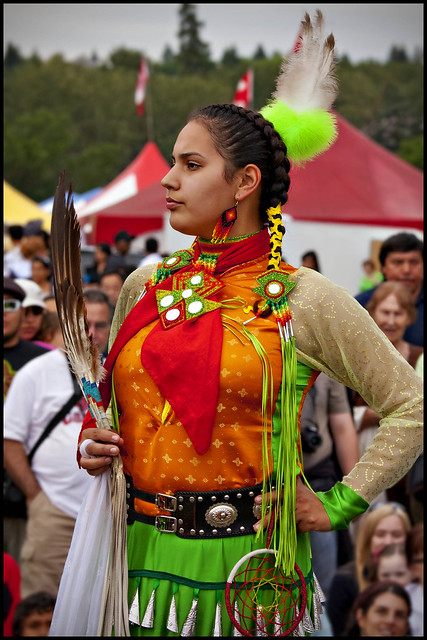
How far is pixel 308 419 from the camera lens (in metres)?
4.74

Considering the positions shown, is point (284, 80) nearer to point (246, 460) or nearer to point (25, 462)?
point (246, 460)

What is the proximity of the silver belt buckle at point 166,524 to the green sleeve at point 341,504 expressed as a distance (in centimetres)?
42

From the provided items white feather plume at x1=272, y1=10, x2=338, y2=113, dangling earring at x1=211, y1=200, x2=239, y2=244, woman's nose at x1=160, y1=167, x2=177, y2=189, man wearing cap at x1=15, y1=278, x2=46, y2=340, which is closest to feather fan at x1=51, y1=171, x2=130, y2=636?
woman's nose at x1=160, y1=167, x2=177, y2=189

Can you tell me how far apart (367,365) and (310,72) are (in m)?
0.92

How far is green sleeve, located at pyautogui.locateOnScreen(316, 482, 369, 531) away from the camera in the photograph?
262cm

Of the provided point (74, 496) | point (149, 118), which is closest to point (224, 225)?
point (74, 496)

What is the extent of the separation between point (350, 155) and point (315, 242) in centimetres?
142

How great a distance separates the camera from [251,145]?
2.73m

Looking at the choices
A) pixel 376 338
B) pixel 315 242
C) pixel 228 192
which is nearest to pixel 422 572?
pixel 376 338

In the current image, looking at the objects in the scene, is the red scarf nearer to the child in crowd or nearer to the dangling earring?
the dangling earring

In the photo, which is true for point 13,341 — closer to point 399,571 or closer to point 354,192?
point 399,571

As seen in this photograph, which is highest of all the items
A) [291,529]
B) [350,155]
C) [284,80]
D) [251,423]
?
[350,155]

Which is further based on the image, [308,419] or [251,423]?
[308,419]

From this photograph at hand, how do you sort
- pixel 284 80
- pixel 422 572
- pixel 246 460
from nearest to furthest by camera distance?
pixel 246 460 < pixel 284 80 < pixel 422 572
